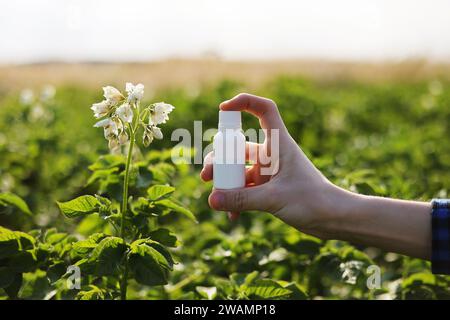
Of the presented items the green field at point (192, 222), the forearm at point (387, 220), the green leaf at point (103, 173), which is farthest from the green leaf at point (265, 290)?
Result: the green leaf at point (103, 173)

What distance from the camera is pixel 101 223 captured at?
97.3 inches

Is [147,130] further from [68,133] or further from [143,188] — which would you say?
[68,133]

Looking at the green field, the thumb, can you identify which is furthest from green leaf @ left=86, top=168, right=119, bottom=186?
the thumb

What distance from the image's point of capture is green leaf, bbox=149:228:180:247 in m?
1.95

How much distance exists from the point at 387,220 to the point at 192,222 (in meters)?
2.10

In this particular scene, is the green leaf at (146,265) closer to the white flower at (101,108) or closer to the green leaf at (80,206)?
the green leaf at (80,206)

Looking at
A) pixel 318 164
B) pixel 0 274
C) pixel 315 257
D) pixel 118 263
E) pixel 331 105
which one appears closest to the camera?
pixel 118 263

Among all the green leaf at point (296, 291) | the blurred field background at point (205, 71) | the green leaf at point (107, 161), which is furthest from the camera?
the blurred field background at point (205, 71)

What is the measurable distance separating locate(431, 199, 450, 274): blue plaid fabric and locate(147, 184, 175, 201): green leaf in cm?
83

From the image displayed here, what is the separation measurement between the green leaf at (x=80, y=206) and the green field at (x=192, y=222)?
3cm

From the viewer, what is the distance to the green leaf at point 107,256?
176cm

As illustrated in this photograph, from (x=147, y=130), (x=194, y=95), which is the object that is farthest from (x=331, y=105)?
(x=147, y=130)

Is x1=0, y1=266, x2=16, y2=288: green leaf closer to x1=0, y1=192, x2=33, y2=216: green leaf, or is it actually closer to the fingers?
x1=0, y1=192, x2=33, y2=216: green leaf

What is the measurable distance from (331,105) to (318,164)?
13.4 ft
